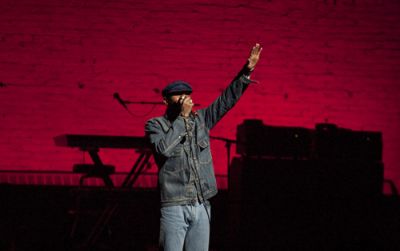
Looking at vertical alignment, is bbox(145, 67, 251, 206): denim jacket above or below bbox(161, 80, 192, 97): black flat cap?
below

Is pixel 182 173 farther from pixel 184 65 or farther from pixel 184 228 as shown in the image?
pixel 184 65

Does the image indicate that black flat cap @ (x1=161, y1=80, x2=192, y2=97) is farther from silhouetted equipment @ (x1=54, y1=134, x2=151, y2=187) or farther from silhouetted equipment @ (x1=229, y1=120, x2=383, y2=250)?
silhouetted equipment @ (x1=229, y1=120, x2=383, y2=250)

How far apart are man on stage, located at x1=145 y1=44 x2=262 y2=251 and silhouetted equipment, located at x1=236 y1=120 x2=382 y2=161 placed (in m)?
2.74

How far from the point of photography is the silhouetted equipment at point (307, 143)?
6.46 metres

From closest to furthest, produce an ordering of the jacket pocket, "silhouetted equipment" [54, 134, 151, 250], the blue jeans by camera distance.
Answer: the blue jeans
the jacket pocket
"silhouetted equipment" [54, 134, 151, 250]

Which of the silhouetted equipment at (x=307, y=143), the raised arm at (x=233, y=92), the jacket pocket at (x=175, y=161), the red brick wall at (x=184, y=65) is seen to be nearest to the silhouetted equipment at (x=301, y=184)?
the silhouetted equipment at (x=307, y=143)

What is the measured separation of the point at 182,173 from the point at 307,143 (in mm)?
3290

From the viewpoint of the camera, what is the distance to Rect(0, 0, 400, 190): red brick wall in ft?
23.5

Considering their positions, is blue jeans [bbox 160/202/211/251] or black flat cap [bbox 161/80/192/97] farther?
black flat cap [bbox 161/80/192/97]

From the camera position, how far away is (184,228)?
351cm

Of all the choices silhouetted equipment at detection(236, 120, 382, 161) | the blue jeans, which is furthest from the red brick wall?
the blue jeans

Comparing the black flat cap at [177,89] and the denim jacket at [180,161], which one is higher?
the black flat cap at [177,89]

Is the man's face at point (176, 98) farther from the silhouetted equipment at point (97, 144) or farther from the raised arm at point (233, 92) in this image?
the silhouetted equipment at point (97, 144)

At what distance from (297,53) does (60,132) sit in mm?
3337
